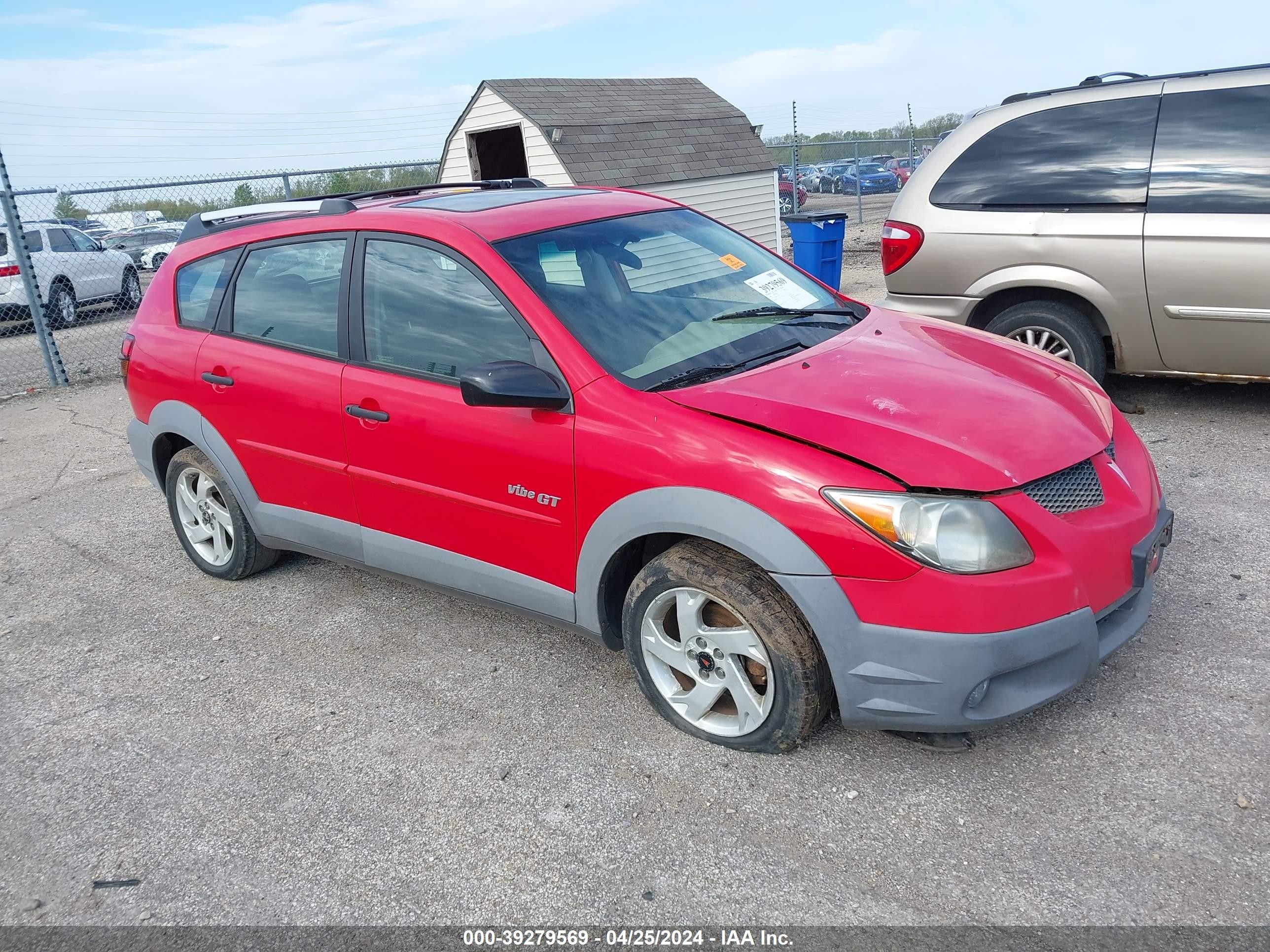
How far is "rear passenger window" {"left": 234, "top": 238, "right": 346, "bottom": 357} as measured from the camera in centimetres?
387

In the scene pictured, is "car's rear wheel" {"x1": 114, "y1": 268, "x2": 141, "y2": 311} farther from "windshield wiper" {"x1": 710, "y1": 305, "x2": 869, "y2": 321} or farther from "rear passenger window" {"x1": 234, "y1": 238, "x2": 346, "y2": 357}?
"windshield wiper" {"x1": 710, "y1": 305, "x2": 869, "y2": 321}

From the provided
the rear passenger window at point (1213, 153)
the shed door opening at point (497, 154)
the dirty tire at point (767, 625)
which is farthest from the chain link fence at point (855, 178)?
the dirty tire at point (767, 625)

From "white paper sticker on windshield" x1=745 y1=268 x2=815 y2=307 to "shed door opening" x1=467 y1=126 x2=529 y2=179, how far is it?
33.8ft

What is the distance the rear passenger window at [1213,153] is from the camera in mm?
5113

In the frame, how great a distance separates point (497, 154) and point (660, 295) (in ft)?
38.5

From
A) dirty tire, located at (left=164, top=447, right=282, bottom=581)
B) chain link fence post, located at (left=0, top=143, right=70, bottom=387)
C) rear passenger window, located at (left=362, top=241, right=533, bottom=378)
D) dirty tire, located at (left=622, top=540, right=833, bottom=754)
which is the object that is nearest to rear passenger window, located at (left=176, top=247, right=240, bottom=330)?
dirty tire, located at (left=164, top=447, right=282, bottom=581)

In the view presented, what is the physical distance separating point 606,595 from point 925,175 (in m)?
4.16

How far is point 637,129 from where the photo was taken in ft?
44.3

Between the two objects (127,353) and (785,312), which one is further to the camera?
(127,353)

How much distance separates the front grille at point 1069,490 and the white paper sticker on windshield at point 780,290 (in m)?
1.31

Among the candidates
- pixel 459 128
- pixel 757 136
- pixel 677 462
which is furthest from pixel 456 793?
pixel 757 136

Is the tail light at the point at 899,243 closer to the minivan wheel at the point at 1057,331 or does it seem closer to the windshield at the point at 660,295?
the minivan wheel at the point at 1057,331

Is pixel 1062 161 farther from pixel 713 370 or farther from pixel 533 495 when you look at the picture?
pixel 533 495

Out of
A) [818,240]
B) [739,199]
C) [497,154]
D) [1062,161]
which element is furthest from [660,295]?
[497,154]
